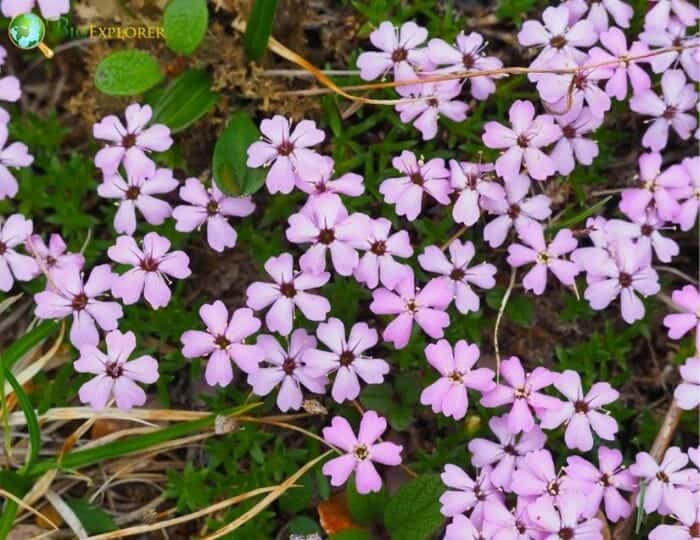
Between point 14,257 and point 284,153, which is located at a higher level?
point 284,153

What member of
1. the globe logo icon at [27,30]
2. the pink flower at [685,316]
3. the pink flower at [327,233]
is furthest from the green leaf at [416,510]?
the globe logo icon at [27,30]

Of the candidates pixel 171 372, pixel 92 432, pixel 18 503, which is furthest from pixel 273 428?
pixel 18 503

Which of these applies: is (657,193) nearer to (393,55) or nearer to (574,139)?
(574,139)

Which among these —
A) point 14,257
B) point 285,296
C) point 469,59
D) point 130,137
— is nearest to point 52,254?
point 14,257

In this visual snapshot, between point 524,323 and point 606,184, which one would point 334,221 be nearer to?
point 524,323

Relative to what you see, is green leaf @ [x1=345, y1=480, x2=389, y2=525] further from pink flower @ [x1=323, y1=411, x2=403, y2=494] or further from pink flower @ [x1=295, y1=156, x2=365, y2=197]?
pink flower @ [x1=295, y1=156, x2=365, y2=197]

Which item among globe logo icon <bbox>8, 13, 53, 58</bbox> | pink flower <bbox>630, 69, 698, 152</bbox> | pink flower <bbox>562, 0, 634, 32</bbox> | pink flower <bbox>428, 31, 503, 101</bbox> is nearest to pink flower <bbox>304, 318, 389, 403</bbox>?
pink flower <bbox>428, 31, 503, 101</bbox>
